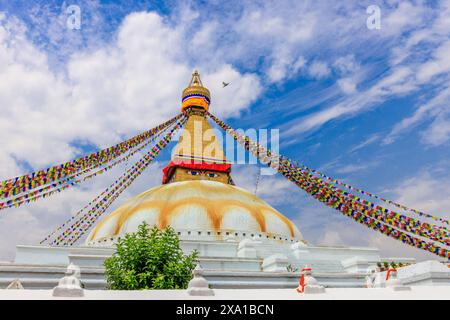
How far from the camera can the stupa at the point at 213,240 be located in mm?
15273

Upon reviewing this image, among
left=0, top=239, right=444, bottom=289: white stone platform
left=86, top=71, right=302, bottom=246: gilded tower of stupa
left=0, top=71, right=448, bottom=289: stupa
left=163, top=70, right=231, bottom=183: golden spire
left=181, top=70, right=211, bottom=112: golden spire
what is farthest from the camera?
left=181, top=70, right=211, bottom=112: golden spire

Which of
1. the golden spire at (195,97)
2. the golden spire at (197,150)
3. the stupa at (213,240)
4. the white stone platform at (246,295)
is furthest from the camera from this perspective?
the golden spire at (195,97)

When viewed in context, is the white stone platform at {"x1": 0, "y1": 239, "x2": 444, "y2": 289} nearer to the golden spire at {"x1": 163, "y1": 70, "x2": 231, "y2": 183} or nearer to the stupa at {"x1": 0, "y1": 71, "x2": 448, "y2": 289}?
the stupa at {"x1": 0, "y1": 71, "x2": 448, "y2": 289}

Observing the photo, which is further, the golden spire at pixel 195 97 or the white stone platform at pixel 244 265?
the golden spire at pixel 195 97

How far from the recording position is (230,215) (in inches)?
893

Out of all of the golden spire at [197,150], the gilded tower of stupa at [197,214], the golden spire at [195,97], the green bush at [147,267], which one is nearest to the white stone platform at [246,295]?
the green bush at [147,267]

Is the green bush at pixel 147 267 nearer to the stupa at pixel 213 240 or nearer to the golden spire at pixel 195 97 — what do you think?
the stupa at pixel 213 240

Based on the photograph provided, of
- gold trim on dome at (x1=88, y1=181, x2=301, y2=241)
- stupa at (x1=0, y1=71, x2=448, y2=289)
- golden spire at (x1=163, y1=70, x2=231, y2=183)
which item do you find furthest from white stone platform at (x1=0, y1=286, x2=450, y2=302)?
golden spire at (x1=163, y1=70, x2=231, y2=183)

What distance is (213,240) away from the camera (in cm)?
2136

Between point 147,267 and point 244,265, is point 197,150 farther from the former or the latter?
point 147,267

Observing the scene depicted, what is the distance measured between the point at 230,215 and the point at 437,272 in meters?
11.1

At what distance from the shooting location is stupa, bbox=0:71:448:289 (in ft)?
50.1
